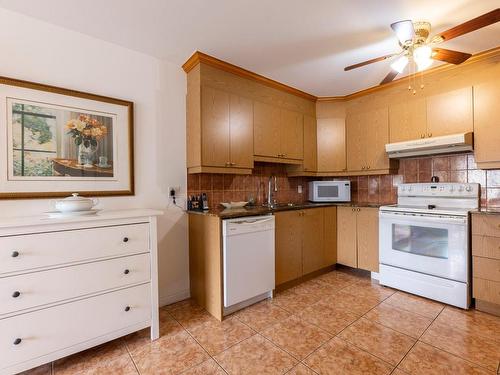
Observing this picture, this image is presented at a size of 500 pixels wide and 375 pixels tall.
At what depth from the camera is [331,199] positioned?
346cm

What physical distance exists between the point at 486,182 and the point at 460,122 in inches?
26.7

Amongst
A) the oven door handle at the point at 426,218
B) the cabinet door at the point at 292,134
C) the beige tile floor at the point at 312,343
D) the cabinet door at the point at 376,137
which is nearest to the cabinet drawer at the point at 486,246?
the oven door handle at the point at 426,218

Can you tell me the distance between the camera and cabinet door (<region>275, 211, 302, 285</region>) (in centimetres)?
264

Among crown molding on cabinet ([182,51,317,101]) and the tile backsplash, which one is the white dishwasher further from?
crown molding on cabinet ([182,51,317,101])

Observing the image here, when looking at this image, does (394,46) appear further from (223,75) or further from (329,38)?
(223,75)

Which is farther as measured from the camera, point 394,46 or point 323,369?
point 394,46

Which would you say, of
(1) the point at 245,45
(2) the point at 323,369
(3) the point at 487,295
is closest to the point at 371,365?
(2) the point at 323,369

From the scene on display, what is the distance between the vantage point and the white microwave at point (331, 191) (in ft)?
11.2

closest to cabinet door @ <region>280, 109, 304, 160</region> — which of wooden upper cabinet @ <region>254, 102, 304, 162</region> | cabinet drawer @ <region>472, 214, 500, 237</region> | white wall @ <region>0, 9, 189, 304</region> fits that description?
wooden upper cabinet @ <region>254, 102, 304, 162</region>

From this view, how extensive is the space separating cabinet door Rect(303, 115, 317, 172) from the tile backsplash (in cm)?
31

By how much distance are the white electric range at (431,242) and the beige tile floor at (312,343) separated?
0.60ft

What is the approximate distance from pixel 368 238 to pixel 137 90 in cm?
298

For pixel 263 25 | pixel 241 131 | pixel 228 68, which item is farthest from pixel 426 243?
pixel 228 68

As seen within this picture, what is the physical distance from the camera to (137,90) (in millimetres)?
2285
